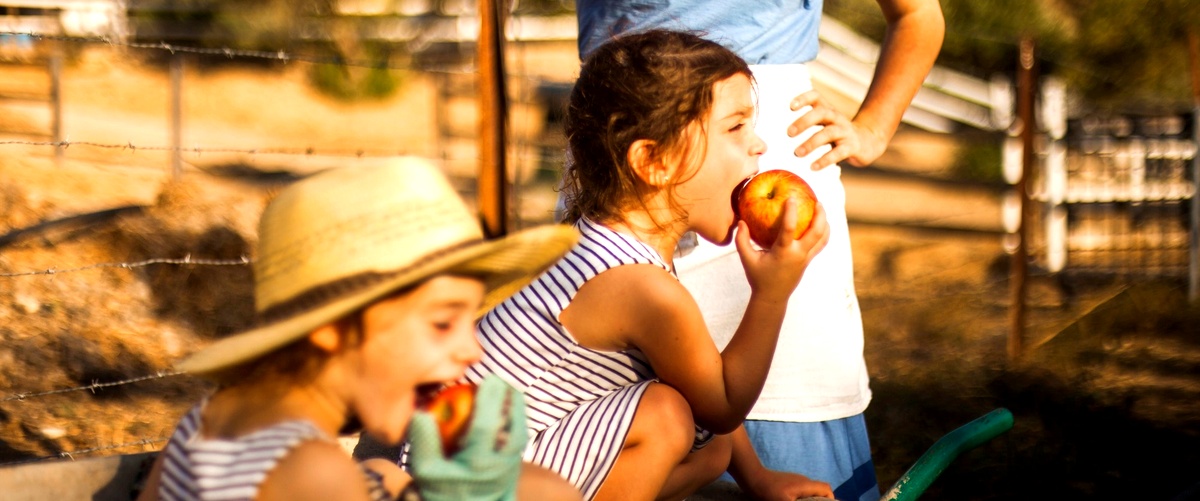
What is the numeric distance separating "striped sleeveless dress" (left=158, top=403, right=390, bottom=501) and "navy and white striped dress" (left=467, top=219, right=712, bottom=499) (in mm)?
673

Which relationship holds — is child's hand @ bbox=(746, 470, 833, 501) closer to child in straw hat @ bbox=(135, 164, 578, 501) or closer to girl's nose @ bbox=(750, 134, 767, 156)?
girl's nose @ bbox=(750, 134, 767, 156)

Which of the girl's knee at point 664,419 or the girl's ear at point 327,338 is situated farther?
the girl's knee at point 664,419

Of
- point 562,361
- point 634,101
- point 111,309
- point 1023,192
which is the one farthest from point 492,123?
point 1023,192

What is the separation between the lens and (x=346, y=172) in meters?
1.49

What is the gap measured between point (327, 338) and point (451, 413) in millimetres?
166

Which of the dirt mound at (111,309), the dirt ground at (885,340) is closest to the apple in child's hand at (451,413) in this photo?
the dirt ground at (885,340)

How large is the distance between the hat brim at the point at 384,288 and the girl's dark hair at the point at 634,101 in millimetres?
569

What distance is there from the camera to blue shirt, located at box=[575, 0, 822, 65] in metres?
2.35

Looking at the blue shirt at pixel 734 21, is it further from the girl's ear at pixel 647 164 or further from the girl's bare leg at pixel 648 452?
the girl's bare leg at pixel 648 452

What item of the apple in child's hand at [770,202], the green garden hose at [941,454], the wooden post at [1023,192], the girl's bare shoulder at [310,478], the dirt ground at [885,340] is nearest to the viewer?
the girl's bare shoulder at [310,478]

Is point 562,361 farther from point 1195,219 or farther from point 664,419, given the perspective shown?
point 1195,219

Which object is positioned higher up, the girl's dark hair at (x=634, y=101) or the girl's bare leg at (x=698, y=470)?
the girl's dark hair at (x=634, y=101)

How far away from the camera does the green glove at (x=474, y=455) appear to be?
1.37 m

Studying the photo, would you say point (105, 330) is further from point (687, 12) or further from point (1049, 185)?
point (1049, 185)
